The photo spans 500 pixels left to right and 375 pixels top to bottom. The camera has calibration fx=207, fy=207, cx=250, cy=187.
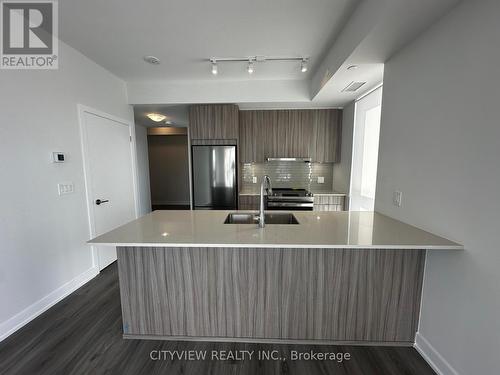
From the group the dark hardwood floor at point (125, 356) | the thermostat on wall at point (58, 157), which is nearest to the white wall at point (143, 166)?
the thermostat on wall at point (58, 157)

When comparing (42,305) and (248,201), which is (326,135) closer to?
(248,201)

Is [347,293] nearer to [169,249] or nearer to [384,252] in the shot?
[384,252]

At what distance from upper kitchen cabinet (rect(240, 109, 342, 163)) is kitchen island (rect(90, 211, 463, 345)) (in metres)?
2.35

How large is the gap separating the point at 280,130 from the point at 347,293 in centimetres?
288

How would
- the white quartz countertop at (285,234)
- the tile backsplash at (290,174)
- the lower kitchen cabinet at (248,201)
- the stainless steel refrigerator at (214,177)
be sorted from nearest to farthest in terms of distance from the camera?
1. the white quartz countertop at (285,234)
2. the stainless steel refrigerator at (214,177)
3. the lower kitchen cabinet at (248,201)
4. the tile backsplash at (290,174)

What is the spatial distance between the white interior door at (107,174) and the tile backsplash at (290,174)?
195 centimetres

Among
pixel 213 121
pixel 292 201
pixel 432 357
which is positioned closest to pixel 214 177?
pixel 213 121

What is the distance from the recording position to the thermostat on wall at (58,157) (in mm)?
2031

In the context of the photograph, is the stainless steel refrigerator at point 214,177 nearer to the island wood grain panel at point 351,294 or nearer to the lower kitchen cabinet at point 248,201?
the lower kitchen cabinet at point 248,201

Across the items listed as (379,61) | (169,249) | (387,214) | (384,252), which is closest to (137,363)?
(169,249)

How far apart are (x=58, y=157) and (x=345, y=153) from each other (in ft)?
12.7

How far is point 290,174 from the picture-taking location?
3988mm

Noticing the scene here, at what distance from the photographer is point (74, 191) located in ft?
7.52

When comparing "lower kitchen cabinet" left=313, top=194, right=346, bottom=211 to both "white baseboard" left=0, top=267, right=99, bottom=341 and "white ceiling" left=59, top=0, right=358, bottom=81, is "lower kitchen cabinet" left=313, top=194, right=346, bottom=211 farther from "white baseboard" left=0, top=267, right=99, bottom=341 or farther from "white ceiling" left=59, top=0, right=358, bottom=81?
"white baseboard" left=0, top=267, right=99, bottom=341
